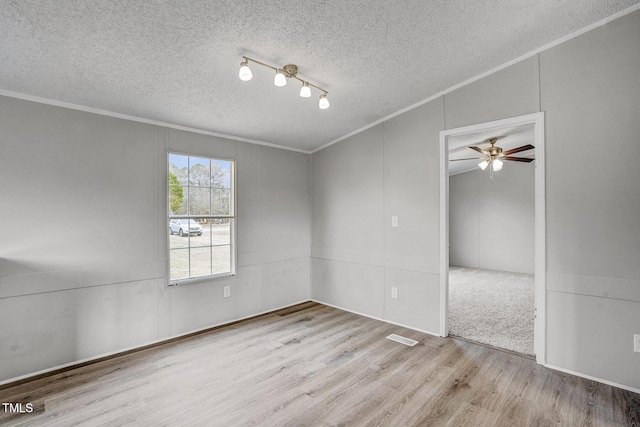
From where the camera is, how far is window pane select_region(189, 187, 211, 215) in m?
3.55

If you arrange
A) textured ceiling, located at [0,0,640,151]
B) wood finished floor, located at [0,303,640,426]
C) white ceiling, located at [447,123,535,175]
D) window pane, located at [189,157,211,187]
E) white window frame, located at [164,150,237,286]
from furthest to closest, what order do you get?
white ceiling, located at [447,123,535,175] → window pane, located at [189,157,211,187] → white window frame, located at [164,150,237,286] → wood finished floor, located at [0,303,640,426] → textured ceiling, located at [0,0,640,151]

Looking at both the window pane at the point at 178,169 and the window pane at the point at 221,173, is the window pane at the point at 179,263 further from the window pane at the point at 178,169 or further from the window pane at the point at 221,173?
the window pane at the point at 221,173

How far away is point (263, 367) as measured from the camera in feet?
8.96

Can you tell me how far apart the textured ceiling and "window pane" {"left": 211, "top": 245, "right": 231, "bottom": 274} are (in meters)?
1.53

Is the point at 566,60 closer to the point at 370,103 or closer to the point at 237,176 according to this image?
the point at 370,103

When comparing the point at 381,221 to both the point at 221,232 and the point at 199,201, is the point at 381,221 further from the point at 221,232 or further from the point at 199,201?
the point at 199,201

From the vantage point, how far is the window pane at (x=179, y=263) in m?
3.41

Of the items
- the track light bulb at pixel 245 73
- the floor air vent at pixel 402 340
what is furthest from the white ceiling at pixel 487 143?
the track light bulb at pixel 245 73

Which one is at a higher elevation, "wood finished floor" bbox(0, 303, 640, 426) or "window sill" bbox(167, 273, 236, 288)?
"window sill" bbox(167, 273, 236, 288)

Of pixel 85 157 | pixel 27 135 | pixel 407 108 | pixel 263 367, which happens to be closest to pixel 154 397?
pixel 263 367

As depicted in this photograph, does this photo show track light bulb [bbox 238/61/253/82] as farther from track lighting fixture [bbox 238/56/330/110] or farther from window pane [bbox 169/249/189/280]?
window pane [bbox 169/249/189/280]

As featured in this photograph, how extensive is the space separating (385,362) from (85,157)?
334cm

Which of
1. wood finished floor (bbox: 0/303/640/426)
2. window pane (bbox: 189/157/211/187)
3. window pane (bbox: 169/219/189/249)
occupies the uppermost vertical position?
window pane (bbox: 189/157/211/187)

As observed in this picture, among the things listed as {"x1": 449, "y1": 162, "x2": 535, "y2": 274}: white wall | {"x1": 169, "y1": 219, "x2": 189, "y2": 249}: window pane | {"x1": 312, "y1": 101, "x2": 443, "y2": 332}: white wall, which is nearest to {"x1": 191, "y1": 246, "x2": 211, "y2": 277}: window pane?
{"x1": 169, "y1": 219, "x2": 189, "y2": 249}: window pane
